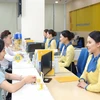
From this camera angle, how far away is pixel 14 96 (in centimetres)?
159

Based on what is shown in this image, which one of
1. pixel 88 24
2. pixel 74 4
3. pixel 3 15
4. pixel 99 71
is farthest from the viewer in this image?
pixel 3 15

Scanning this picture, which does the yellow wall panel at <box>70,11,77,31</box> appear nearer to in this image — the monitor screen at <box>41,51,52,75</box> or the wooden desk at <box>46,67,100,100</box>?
the monitor screen at <box>41,51,52,75</box>

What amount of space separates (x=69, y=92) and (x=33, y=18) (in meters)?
3.67

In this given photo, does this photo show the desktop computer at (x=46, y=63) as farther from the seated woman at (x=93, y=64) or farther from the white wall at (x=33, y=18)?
the white wall at (x=33, y=18)

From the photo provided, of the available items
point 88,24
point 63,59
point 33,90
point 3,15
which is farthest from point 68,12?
point 33,90

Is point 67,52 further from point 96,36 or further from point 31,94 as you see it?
point 31,94

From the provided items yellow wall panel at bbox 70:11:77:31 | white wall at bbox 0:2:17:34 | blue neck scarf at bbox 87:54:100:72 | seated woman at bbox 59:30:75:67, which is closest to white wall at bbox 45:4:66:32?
yellow wall panel at bbox 70:11:77:31

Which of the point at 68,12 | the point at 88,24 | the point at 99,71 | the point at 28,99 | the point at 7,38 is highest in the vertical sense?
the point at 68,12

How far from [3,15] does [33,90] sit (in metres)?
9.14

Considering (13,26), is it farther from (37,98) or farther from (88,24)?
(37,98)

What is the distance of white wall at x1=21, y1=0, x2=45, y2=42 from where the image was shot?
5262 millimetres

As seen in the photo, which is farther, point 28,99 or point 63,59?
point 63,59

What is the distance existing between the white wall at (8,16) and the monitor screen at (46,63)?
8.10 m

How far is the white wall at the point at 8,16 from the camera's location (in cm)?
1028
